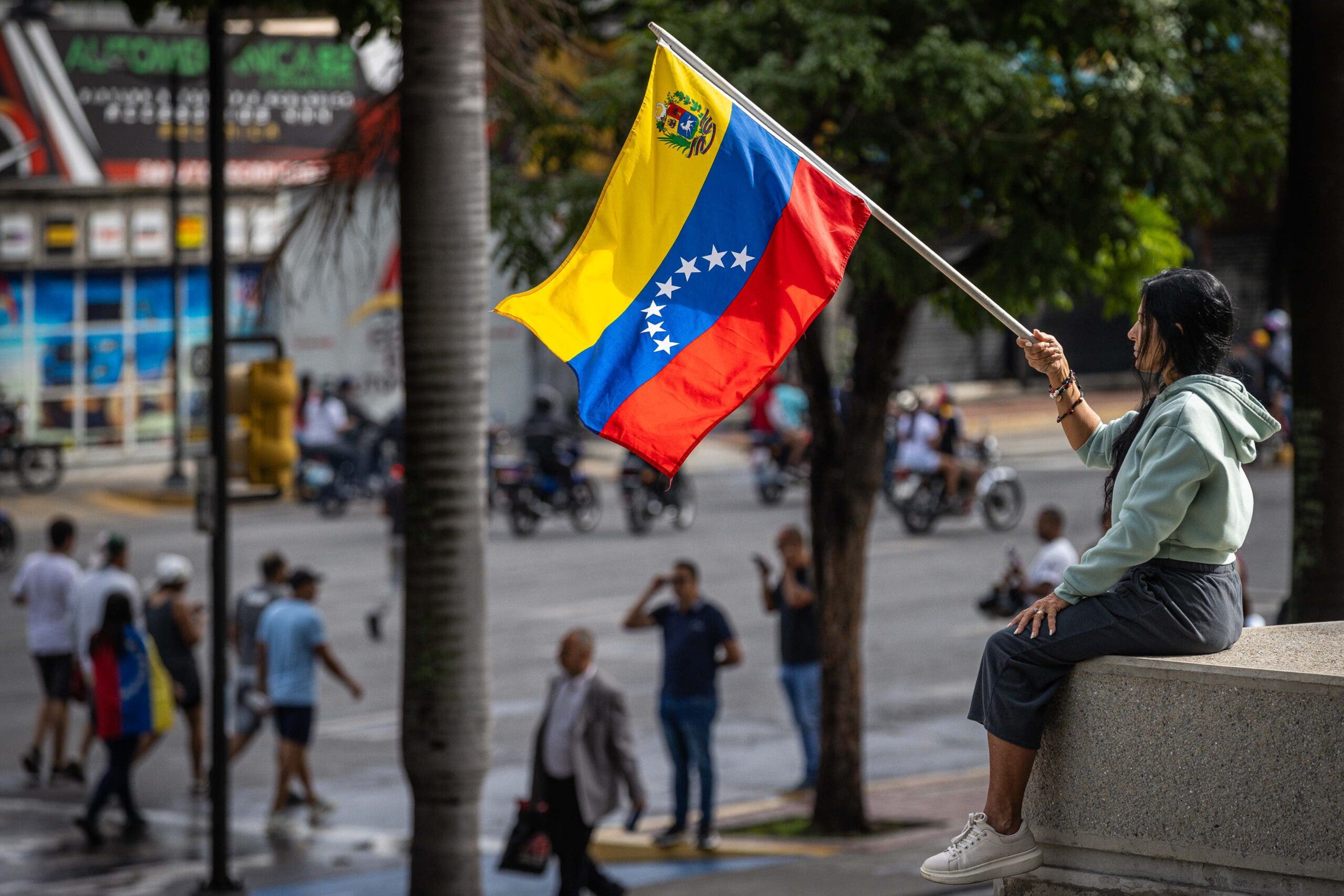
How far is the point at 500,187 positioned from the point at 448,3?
2847mm

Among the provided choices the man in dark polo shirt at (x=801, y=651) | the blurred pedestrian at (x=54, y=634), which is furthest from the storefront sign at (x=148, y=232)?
the man in dark polo shirt at (x=801, y=651)

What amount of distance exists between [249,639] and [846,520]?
4.55m

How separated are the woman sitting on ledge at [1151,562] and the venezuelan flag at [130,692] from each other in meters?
8.50

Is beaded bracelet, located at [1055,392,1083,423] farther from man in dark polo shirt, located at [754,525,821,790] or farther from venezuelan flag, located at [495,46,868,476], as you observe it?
man in dark polo shirt, located at [754,525,821,790]

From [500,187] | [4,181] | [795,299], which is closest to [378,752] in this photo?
[500,187]

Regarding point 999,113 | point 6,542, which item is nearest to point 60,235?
point 6,542

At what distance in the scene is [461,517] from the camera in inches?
298

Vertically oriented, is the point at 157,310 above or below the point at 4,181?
below

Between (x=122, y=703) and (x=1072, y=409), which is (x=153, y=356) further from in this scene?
(x=1072, y=409)

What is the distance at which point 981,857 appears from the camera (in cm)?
438

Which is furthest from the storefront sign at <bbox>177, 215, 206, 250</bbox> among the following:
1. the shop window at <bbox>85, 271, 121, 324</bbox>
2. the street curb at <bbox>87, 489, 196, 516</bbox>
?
the street curb at <bbox>87, 489, 196, 516</bbox>

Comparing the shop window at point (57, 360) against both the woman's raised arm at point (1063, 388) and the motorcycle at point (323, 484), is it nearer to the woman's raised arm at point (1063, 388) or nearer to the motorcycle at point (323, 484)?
the motorcycle at point (323, 484)

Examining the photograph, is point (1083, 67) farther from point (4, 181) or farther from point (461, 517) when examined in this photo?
point (4, 181)

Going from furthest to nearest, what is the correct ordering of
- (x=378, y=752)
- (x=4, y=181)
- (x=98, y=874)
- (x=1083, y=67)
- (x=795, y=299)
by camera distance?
1. (x=4, y=181)
2. (x=378, y=752)
3. (x=98, y=874)
4. (x=1083, y=67)
5. (x=795, y=299)
